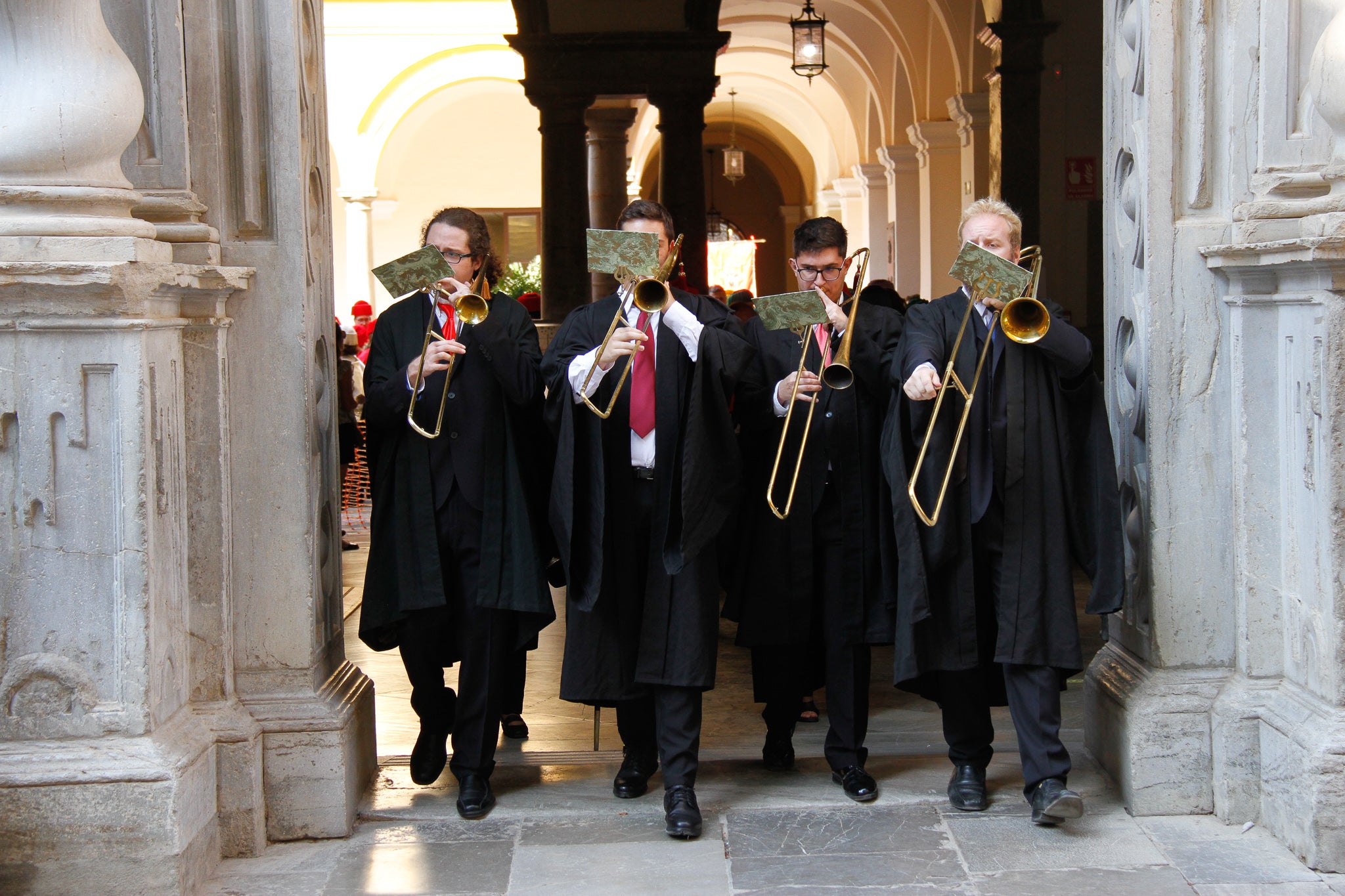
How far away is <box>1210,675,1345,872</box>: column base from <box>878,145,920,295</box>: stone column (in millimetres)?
12257

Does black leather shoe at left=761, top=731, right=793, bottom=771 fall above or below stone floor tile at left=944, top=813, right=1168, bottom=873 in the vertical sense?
above

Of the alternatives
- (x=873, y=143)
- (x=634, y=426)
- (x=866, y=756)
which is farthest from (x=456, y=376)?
(x=873, y=143)

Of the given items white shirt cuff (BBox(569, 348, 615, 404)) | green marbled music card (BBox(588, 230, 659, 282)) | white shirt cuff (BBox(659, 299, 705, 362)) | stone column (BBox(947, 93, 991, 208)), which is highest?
stone column (BBox(947, 93, 991, 208))

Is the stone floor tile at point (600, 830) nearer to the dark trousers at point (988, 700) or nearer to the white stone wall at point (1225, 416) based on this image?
the dark trousers at point (988, 700)

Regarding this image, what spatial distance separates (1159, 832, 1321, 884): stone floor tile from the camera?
375cm

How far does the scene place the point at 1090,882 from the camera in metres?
3.76

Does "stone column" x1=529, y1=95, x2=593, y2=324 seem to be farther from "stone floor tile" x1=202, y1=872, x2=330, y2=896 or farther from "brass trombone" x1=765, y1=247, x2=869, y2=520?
"stone floor tile" x1=202, y1=872, x2=330, y2=896

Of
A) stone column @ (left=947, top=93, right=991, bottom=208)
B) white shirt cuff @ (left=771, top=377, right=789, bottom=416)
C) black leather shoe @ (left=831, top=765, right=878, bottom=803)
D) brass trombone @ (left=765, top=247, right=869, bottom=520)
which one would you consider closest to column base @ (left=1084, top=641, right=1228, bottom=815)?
black leather shoe @ (left=831, top=765, right=878, bottom=803)

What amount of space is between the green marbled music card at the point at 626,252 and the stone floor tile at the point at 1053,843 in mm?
1820

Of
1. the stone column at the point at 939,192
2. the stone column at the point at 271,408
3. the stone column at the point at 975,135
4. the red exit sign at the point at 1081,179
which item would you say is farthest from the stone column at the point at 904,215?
the stone column at the point at 271,408

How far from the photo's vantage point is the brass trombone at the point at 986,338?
12.8ft

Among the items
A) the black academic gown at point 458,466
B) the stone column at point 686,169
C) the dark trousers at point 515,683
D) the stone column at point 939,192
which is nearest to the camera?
the black academic gown at point 458,466

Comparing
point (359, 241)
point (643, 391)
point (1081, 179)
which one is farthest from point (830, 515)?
point (359, 241)

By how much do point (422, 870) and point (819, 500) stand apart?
1.58m
